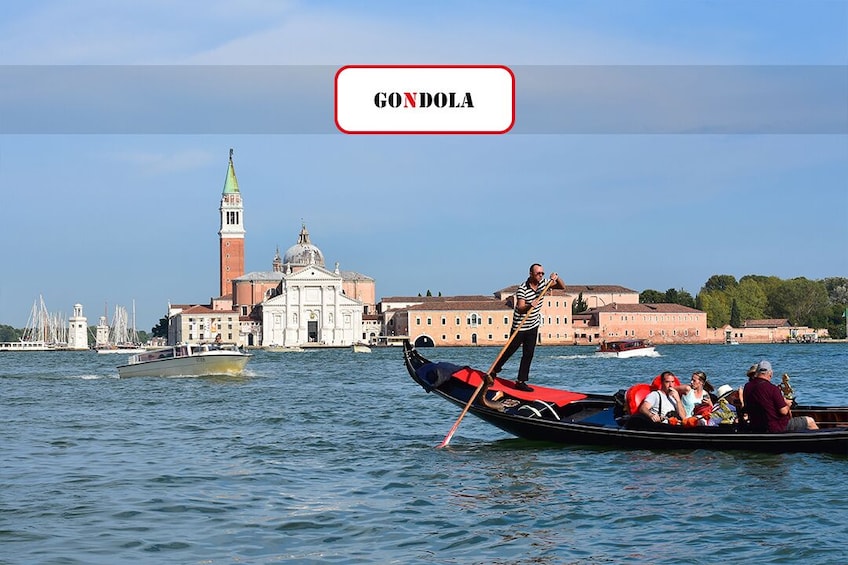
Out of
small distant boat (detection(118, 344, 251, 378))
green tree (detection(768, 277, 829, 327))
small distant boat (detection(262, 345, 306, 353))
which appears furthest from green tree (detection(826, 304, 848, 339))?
small distant boat (detection(118, 344, 251, 378))

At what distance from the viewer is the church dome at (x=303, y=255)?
84875mm

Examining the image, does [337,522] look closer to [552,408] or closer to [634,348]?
[552,408]

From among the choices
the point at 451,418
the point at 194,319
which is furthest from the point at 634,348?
the point at 194,319

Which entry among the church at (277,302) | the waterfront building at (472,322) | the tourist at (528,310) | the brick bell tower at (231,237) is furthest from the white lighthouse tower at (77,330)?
the tourist at (528,310)

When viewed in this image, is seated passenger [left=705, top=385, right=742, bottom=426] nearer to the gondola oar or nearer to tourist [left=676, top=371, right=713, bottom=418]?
tourist [left=676, top=371, right=713, bottom=418]

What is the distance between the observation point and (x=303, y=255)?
85.5 metres

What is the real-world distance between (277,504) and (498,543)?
1638 mm

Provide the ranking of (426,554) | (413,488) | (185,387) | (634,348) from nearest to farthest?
(426,554) → (413,488) → (185,387) → (634,348)

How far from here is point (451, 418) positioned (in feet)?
41.0

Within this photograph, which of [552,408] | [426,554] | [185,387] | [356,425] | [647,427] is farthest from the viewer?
[185,387]

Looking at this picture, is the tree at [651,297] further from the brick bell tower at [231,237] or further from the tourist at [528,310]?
the tourist at [528,310]

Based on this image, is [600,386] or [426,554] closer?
[426,554]

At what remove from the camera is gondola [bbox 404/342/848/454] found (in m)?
8.03

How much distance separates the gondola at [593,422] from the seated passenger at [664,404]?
2.8 inches
